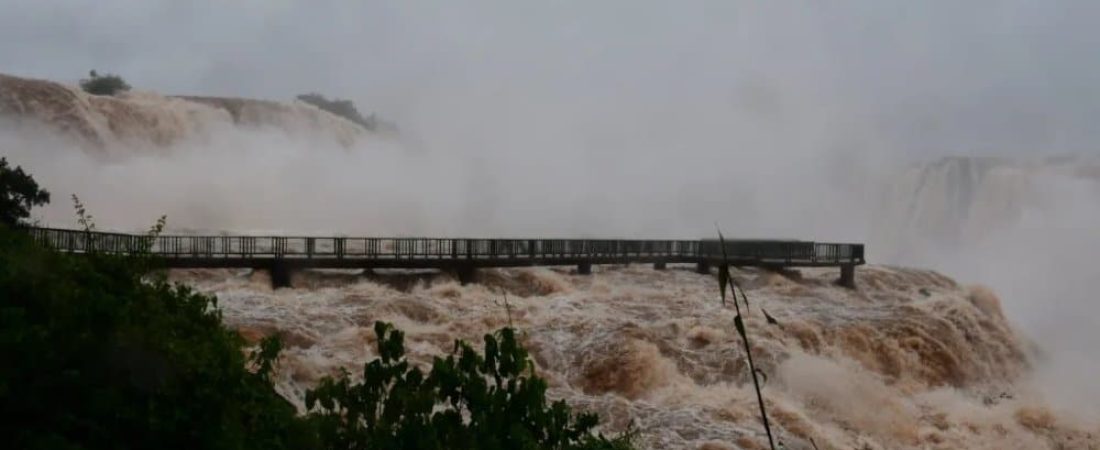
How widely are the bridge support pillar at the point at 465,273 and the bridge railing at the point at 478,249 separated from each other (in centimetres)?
29

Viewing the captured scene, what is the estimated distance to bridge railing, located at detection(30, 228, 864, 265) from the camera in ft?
81.4

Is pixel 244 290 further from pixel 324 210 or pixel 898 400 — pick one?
pixel 324 210

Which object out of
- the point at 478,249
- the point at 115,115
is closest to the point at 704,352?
the point at 478,249

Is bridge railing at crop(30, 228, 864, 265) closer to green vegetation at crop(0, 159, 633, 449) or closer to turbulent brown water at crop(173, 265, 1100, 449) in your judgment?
turbulent brown water at crop(173, 265, 1100, 449)

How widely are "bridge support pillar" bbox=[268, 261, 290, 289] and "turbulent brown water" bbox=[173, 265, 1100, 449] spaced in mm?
371

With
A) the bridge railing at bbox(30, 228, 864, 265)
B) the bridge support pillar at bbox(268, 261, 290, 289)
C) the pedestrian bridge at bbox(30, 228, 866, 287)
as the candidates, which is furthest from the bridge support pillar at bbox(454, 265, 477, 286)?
the bridge support pillar at bbox(268, 261, 290, 289)

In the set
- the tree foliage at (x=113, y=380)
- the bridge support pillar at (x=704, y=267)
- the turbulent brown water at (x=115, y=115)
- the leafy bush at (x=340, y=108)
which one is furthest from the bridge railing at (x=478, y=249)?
the leafy bush at (x=340, y=108)

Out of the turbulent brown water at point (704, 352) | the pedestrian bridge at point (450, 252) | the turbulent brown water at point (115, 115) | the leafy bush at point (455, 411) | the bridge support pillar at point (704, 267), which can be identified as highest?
the turbulent brown water at point (115, 115)

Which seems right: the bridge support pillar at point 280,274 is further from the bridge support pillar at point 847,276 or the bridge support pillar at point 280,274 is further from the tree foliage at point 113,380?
the bridge support pillar at point 847,276

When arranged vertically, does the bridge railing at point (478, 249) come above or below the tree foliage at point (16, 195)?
below

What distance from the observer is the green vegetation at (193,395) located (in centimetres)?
629

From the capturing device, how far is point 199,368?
22.4 feet

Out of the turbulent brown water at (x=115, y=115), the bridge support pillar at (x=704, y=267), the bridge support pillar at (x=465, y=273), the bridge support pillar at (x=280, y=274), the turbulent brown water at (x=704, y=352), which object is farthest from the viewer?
the turbulent brown water at (x=115, y=115)

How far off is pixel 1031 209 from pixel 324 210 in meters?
35.7
